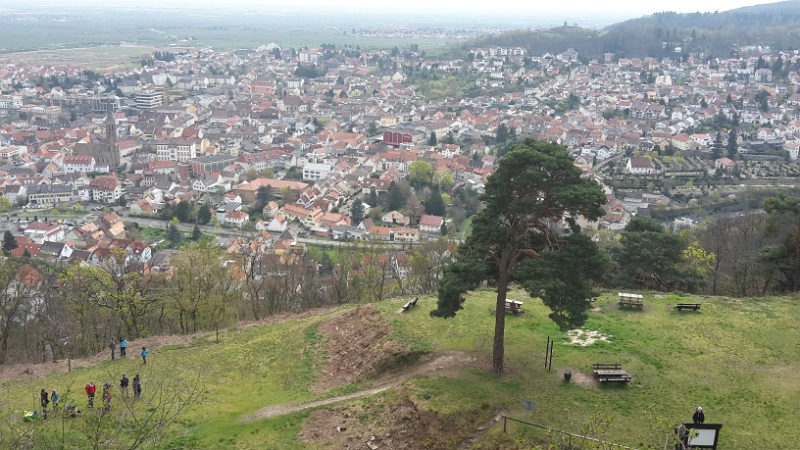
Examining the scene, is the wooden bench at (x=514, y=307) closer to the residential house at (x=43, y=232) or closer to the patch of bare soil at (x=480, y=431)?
the patch of bare soil at (x=480, y=431)

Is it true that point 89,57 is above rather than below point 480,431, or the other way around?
above

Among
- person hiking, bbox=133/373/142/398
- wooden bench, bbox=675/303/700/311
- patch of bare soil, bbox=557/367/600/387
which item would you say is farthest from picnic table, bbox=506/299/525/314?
person hiking, bbox=133/373/142/398

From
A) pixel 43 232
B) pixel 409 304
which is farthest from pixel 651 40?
pixel 409 304

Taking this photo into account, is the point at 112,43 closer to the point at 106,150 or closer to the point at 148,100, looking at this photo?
the point at 148,100

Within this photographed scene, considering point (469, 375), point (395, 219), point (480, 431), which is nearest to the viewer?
point (480, 431)

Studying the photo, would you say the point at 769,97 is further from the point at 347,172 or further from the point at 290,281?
the point at 290,281

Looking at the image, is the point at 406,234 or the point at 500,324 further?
the point at 406,234
